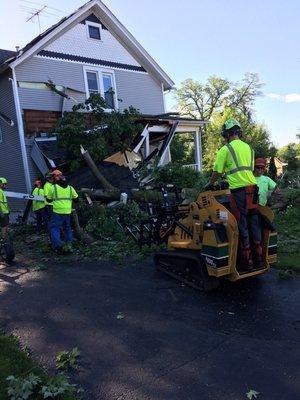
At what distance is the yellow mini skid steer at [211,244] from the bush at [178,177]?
850 centimetres

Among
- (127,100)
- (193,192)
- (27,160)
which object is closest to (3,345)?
(193,192)

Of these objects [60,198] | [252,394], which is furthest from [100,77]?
[252,394]

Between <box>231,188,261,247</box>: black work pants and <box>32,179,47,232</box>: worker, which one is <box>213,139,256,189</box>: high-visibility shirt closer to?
<box>231,188,261,247</box>: black work pants

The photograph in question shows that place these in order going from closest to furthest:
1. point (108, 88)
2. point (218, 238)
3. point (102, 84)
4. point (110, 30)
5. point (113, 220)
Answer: point (218, 238)
point (113, 220)
point (102, 84)
point (108, 88)
point (110, 30)

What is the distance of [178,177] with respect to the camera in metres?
16.4

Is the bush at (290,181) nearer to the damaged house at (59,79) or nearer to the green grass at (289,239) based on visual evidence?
the green grass at (289,239)

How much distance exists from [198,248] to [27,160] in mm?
11999

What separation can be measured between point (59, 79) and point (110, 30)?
3.90m

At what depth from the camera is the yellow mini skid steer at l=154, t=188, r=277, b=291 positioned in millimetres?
6027

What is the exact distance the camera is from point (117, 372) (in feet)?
14.4

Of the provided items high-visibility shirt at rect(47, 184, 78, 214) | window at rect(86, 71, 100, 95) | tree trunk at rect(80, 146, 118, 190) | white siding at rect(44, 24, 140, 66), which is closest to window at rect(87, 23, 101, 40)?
white siding at rect(44, 24, 140, 66)

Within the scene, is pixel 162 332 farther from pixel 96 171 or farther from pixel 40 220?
pixel 96 171

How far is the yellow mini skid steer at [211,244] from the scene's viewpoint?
603cm

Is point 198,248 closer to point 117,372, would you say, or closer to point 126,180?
point 117,372
